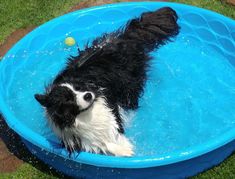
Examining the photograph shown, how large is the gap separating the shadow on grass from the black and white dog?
29.0 inches

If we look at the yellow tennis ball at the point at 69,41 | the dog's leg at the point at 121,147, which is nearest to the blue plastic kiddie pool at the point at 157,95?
the yellow tennis ball at the point at 69,41

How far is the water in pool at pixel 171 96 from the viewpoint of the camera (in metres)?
5.38

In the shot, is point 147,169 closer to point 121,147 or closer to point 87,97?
point 121,147

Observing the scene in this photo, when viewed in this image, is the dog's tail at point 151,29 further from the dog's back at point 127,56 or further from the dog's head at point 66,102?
the dog's head at point 66,102

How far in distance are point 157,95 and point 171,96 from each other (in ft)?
0.61

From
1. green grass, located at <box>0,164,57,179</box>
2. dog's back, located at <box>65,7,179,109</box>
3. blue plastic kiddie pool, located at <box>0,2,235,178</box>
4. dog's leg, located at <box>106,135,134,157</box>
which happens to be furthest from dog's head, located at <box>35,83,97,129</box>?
green grass, located at <box>0,164,57,179</box>

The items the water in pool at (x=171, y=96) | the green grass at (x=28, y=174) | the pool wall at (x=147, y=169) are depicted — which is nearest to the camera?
the pool wall at (x=147, y=169)

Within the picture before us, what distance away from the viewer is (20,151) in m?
5.26

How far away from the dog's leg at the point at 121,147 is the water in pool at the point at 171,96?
0.97ft

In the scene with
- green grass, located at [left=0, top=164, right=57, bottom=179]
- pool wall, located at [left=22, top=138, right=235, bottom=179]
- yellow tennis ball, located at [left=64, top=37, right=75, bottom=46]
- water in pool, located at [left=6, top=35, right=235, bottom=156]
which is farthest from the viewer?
yellow tennis ball, located at [left=64, top=37, right=75, bottom=46]

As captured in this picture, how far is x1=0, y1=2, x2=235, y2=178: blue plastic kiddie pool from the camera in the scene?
4438 mm

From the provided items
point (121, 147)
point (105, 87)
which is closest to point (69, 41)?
point (105, 87)

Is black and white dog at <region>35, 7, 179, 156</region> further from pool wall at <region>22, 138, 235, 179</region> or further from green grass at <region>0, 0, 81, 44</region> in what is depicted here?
green grass at <region>0, 0, 81, 44</region>

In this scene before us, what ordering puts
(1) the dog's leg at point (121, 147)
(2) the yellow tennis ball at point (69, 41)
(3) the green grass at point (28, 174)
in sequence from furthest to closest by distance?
1. (2) the yellow tennis ball at point (69, 41)
2. (3) the green grass at point (28, 174)
3. (1) the dog's leg at point (121, 147)
